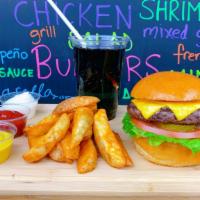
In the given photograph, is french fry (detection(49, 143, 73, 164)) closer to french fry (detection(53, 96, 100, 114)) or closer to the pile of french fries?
the pile of french fries

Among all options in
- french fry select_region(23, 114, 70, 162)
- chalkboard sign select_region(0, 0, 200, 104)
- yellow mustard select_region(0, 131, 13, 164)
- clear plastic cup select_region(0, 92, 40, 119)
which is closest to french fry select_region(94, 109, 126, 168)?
french fry select_region(23, 114, 70, 162)

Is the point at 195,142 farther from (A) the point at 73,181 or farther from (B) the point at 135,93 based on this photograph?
(A) the point at 73,181

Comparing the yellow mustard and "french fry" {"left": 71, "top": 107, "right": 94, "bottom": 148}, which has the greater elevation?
"french fry" {"left": 71, "top": 107, "right": 94, "bottom": 148}

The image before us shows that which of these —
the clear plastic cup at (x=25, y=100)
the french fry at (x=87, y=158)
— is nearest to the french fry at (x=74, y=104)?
the french fry at (x=87, y=158)

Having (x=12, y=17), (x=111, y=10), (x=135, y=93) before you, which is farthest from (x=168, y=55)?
(x=135, y=93)

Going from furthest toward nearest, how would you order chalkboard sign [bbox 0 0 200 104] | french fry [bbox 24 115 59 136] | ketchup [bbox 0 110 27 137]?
1. chalkboard sign [bbox 0 0 200 104]
2. ketchup [bbox 0 110 27 137]
3. french fry [bbox 24 115 59 136]
